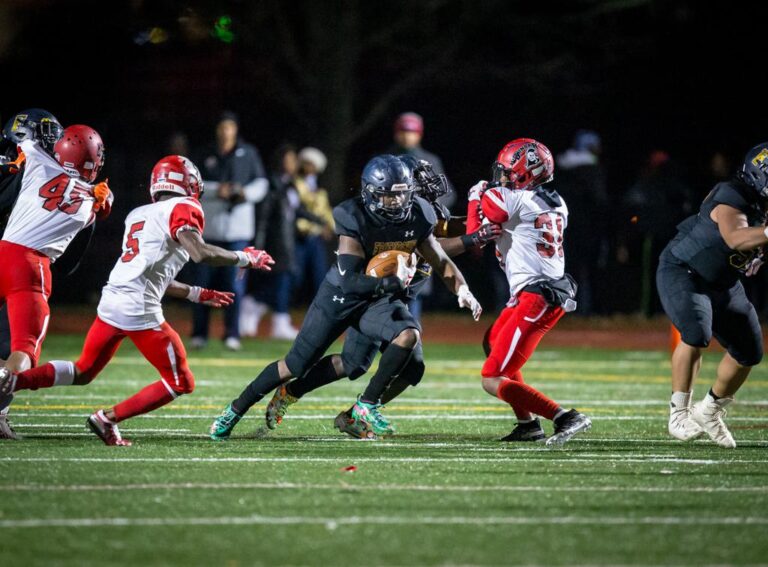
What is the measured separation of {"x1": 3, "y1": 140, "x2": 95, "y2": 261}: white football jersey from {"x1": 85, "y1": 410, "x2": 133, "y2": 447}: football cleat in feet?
3.88

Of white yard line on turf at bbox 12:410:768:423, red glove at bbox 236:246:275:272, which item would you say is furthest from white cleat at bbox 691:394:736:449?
red glove at bbox 236:246:275:272

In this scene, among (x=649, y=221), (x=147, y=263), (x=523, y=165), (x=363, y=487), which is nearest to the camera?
(x=363, y=487)

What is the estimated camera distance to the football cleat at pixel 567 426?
27.1 feet

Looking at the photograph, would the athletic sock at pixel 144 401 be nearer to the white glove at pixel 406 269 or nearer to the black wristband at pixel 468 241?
the white glove at pixel 406 269

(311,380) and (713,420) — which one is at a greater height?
(311,380)

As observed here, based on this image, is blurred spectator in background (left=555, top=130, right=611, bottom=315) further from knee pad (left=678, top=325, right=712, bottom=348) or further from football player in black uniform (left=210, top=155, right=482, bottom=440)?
football player in black uniform (left=210, top=155, right=482, bottom=440)

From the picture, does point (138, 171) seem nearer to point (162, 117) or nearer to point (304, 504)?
point (162, 117)

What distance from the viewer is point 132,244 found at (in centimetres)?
824

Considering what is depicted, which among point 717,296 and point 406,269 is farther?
point 717,296

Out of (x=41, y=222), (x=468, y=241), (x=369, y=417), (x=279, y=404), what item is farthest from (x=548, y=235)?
(x=41, y=222)

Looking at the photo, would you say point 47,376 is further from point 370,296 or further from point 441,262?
point 441,262

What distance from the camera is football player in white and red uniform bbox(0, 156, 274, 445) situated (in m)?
8.02

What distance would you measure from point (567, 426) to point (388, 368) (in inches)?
43.0

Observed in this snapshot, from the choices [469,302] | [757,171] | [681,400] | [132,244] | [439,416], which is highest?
[757,171]
